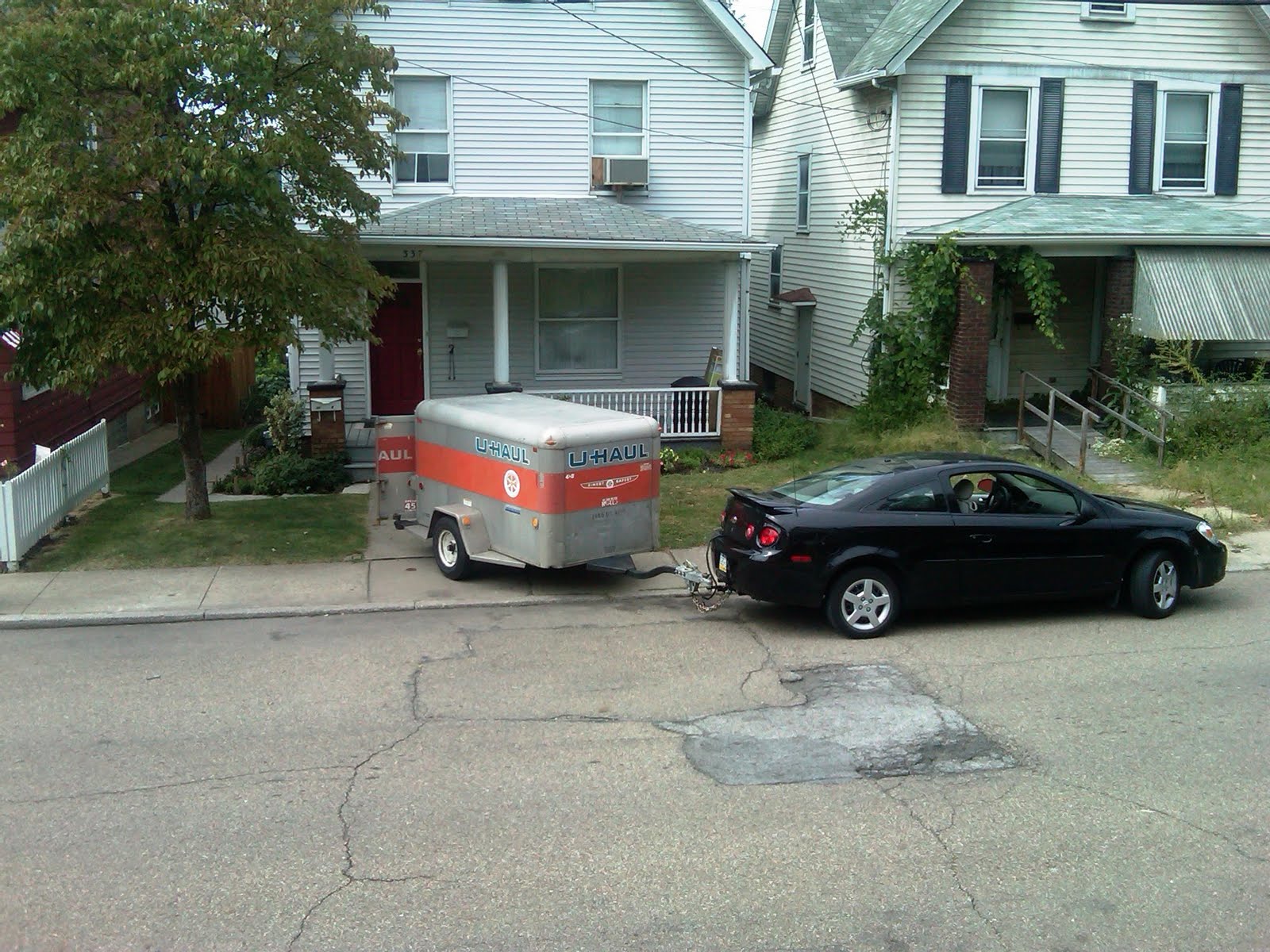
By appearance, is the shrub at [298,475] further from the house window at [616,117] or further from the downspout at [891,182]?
the downspout at [891,182]

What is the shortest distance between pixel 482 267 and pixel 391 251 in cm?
241

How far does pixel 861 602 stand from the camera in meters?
9.94

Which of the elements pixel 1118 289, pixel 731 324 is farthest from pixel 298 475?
pixel 1118 289

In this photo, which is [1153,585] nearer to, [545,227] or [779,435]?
[779,435]

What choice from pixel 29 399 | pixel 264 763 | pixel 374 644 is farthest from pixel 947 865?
pixel 29 399

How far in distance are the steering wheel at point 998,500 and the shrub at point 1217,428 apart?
7.74 metres

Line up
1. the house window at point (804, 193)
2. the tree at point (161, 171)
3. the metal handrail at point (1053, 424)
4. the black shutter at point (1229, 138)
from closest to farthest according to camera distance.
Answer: the tree at point (161, 171)
the metal handrail at point (1053, 424)
the black shutter at point (1229, 138)
the house window at point (804, 193)

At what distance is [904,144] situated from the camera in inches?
752

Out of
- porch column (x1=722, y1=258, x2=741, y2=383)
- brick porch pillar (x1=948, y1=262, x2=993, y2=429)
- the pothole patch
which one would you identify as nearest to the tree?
the pothole patch

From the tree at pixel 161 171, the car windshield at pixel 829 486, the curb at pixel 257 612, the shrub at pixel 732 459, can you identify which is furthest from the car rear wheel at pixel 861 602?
the shrub at pixel 732 459

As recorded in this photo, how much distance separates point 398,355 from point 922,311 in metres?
8.07

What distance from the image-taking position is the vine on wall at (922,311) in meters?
18.1

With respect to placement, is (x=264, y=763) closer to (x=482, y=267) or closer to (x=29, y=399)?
(x=29, y=399)

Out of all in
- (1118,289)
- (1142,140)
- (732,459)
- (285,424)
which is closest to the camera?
(285,424)
